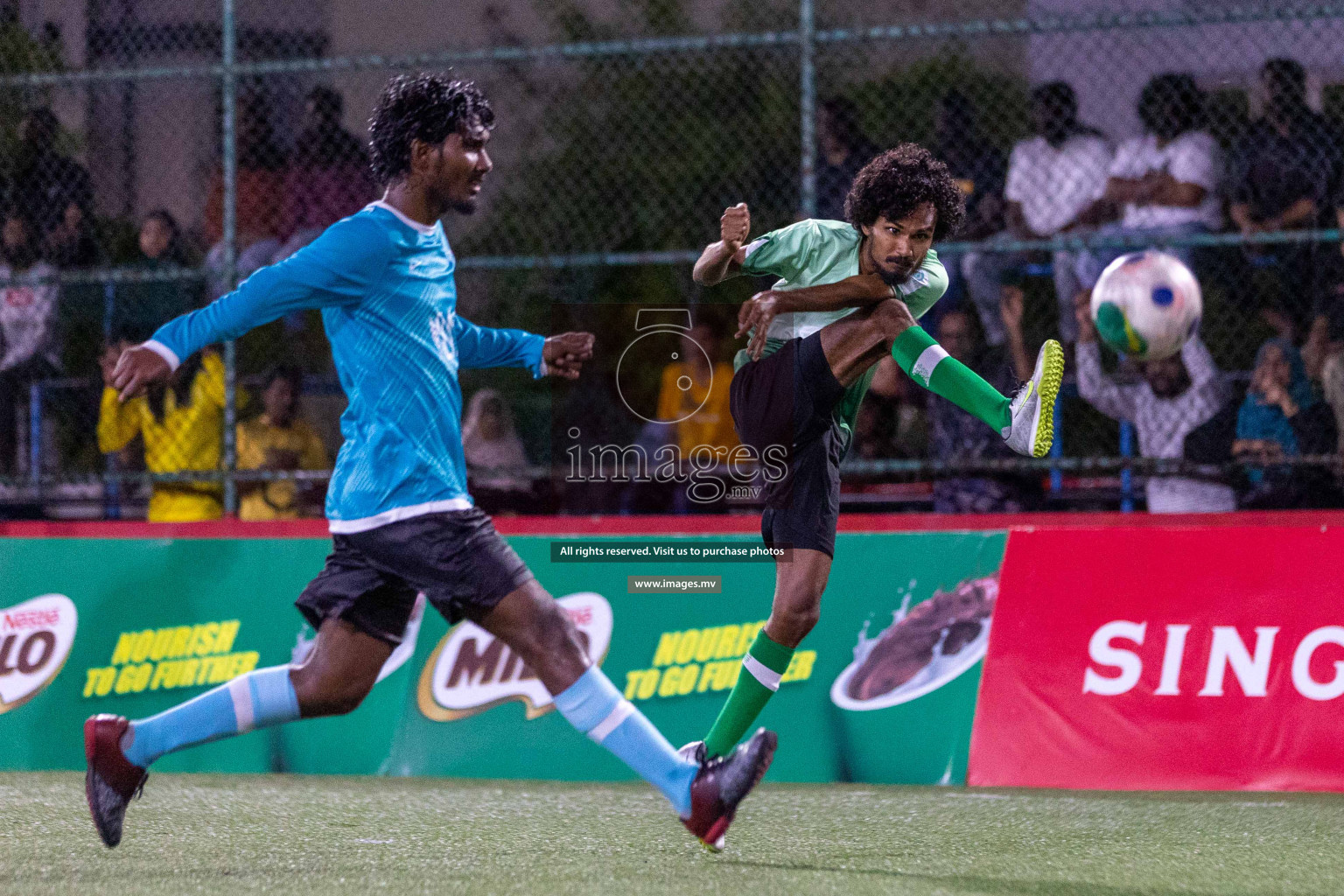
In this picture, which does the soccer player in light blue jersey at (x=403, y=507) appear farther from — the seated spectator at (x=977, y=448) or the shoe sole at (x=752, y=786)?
the seated spectator at (x=977, y=448)

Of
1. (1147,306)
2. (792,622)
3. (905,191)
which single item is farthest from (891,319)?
(1147,306)

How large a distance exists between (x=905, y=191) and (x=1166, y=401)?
2.82 m

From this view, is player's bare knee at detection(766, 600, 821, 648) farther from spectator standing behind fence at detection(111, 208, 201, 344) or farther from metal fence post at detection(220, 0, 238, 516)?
spectator standing behind fence at detection(111, 208, 201, 344)

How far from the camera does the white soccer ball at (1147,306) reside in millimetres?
5895

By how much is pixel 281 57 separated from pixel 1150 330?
4596 millimetres

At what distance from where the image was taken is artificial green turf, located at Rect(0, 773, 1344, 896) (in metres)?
3.99

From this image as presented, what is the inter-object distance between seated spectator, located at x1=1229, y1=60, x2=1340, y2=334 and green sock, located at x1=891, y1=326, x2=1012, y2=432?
9.80 ft

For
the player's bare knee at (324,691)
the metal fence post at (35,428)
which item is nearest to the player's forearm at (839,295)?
the player's bare knee at (324,691)

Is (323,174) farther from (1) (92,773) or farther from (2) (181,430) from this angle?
(1) (92,773)

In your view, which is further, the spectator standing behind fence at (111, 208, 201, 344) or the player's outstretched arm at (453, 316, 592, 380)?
the spectator standing behind fence at (111, 208, 201, 344)

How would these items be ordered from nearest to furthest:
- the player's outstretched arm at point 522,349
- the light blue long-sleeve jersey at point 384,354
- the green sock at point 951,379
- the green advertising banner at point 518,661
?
the light blue long-sleeve jersey at point 384,354
the player's outstretched arm at point 522,349
the green sock at point 951,379
the green advertising banner at point 518,661

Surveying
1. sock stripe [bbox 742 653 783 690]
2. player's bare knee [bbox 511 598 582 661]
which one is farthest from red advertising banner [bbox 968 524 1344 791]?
player's bare knee [bbox 511 598 582 661]

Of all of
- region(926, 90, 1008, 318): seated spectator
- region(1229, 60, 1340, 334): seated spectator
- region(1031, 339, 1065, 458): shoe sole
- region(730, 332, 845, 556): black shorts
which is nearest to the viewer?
region(1031, 339, 1065, 458): shoe sole

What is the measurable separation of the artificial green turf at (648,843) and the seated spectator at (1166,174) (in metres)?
2.77
